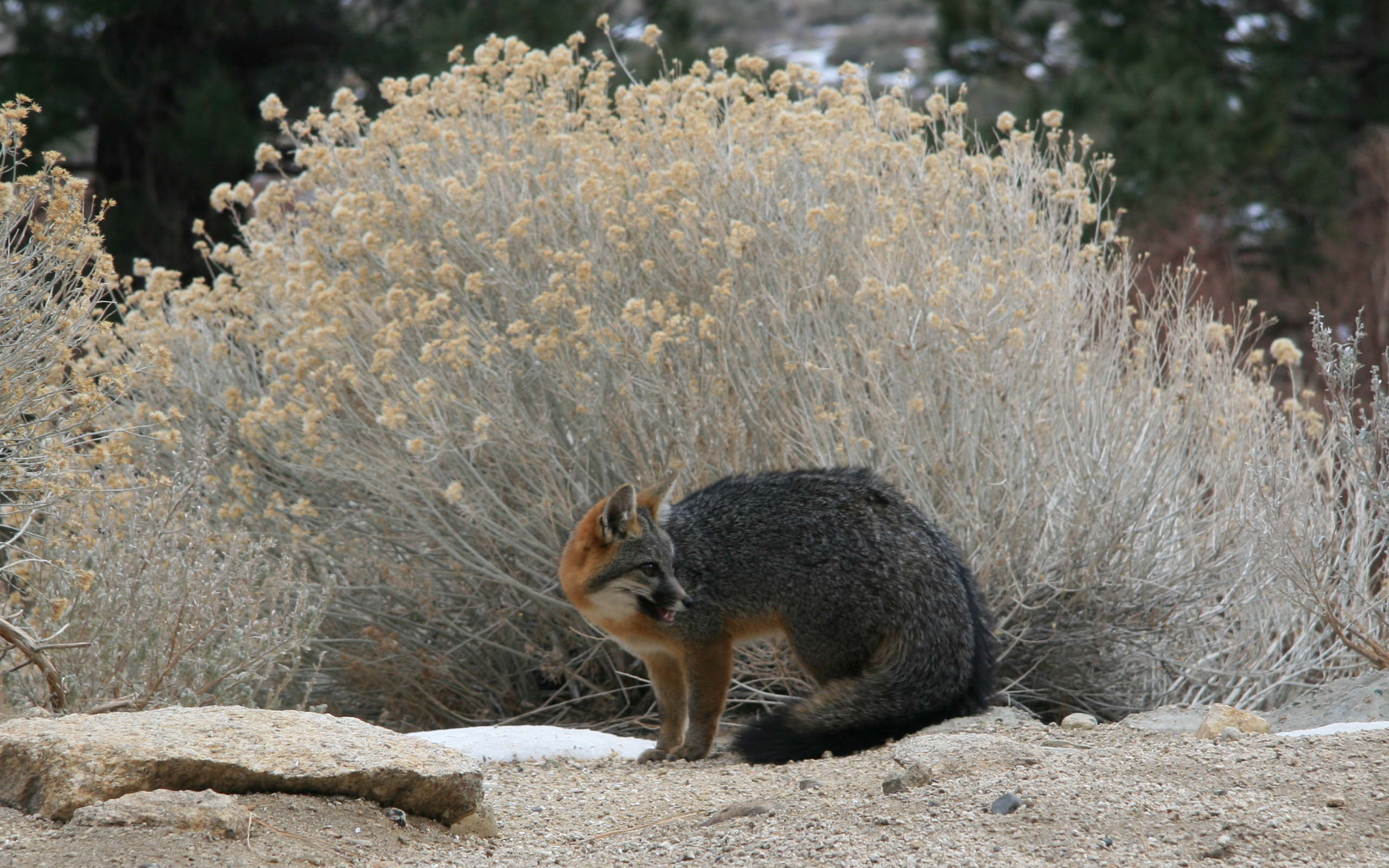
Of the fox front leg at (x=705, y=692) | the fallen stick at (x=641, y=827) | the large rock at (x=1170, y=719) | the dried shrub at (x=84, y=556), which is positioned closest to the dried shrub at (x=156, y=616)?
the dried shrub at (x=84, y=556)

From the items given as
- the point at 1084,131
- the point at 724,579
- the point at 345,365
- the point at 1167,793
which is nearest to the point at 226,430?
the point at 345,365

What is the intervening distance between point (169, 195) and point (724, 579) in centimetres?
1018

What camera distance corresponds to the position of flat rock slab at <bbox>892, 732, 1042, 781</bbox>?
142 inches

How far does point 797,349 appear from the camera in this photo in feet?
17.5

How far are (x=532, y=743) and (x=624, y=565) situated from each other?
0.73m

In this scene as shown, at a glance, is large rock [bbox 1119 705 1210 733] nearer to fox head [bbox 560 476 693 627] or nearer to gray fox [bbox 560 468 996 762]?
gray fox [bbox 560 468 996 762]

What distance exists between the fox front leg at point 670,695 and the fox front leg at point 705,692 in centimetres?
7

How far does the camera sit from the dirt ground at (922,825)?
117 inches

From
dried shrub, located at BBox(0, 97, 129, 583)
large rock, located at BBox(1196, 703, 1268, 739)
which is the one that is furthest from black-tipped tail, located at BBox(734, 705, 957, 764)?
dried shrub, located at BBox(0, 97, 129, 583)

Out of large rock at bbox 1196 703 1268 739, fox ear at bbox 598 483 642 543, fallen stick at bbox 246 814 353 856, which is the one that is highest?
fox ear at bbox 598 483 642 543

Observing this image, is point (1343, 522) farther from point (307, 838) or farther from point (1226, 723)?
point (307, 838)

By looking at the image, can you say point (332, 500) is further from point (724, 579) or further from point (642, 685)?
point (724, 579)

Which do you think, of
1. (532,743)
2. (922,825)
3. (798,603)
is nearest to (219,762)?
(532,743)

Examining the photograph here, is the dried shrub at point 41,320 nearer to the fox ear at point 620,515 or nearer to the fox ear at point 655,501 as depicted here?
the fox ear at point 620,515
